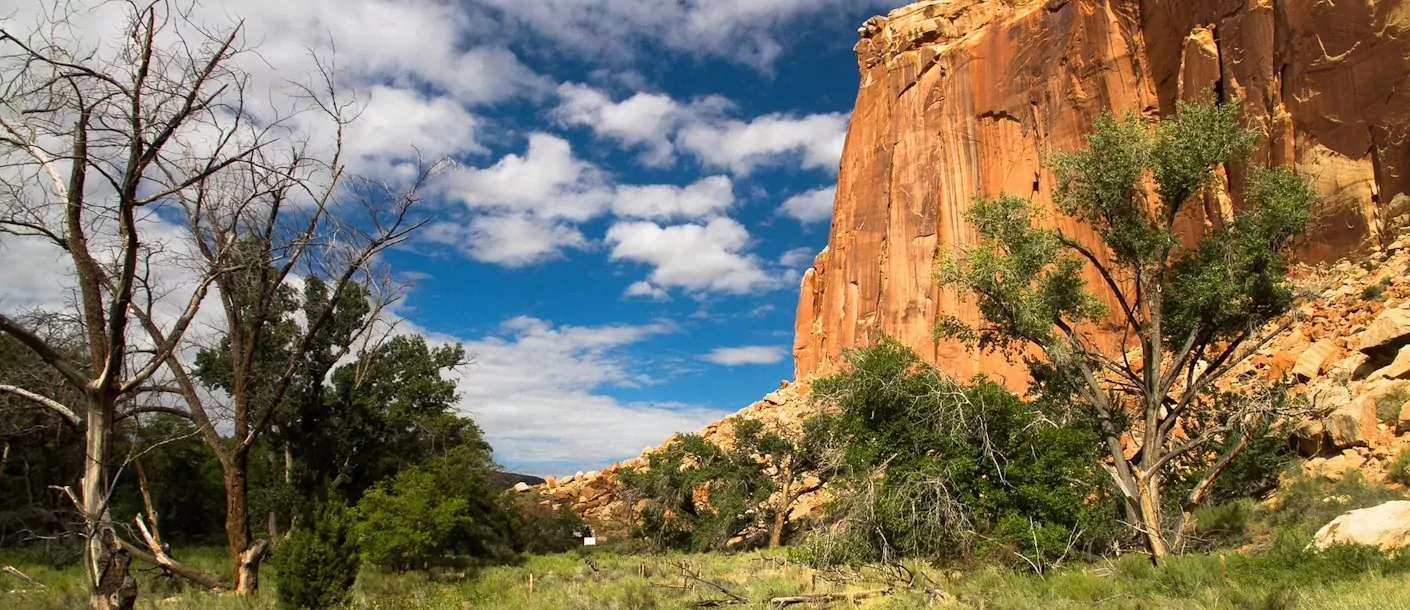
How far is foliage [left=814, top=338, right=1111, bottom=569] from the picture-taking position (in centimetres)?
1462

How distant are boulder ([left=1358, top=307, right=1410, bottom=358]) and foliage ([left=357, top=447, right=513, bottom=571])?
2471cm

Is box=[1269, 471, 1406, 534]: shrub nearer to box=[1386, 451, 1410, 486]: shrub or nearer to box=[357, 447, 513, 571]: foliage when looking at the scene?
box=[1386, 451, 1410, 486]: shrub

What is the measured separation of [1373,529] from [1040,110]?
131 ft

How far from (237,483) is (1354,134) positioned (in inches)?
1320

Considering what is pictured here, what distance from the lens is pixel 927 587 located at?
43.1 ft

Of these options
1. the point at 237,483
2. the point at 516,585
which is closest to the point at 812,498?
the point at 516,585

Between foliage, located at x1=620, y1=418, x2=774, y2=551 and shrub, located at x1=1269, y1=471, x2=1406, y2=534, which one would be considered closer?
shrub, located at x1=1269, y1=471, x2=1406, y2=534

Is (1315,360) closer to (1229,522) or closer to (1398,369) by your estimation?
(1398,369)

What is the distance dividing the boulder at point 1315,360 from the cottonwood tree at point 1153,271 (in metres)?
7.82

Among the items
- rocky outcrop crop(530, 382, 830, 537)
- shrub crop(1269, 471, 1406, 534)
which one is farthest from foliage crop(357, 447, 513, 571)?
shrub crop(1269, 471, 1406, 534)

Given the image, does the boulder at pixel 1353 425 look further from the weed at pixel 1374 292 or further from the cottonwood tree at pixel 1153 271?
the weed at pixel 1374 292

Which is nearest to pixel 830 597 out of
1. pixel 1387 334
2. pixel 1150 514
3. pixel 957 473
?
pixel 957 473

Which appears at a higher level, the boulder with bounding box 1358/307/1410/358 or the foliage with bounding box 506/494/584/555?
the boulder with bounding box 1358/307/1410/358

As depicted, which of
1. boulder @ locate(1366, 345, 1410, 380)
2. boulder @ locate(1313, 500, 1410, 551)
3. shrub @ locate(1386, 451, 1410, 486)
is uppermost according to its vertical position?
boulder @ locate(1366, 345, 1410, 380)
